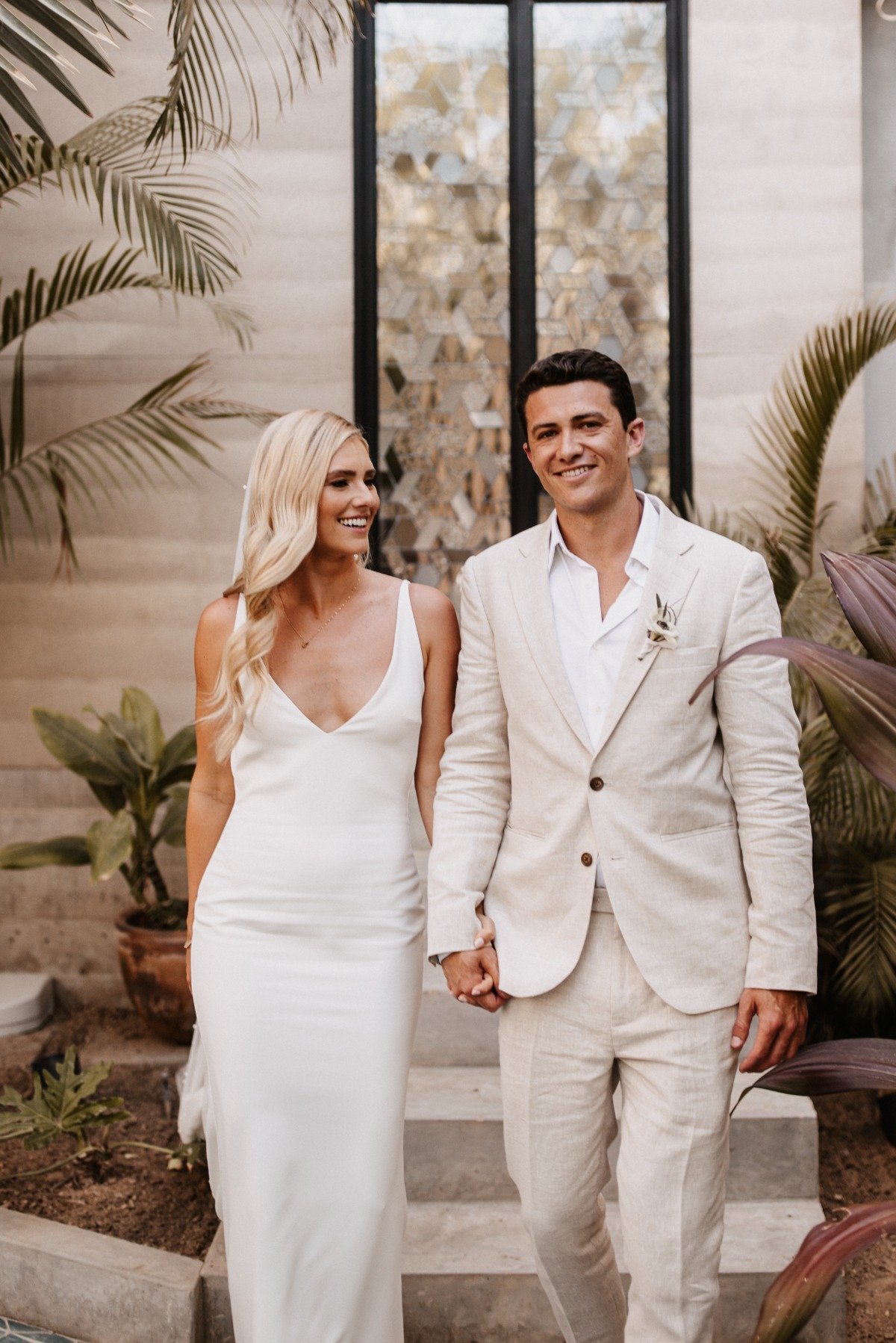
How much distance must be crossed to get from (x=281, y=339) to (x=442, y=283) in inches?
32.9

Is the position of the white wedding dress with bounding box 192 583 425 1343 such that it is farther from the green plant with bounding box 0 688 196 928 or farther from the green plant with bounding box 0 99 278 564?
the green plant with bounding box 0 99 278 564

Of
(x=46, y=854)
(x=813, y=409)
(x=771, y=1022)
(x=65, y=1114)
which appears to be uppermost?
(x=813, y=409)

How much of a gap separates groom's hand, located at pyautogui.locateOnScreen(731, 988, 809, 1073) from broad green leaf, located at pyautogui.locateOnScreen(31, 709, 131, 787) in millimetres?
3046

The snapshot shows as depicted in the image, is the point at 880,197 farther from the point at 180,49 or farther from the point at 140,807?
the point at 140,807

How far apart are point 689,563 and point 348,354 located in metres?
3.49

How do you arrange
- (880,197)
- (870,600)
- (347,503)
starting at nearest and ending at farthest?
(870,600), (347,503), (880,197)

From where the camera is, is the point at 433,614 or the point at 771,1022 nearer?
the point at 771,1022

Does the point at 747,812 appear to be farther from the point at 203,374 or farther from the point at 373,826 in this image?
the point at 203,374

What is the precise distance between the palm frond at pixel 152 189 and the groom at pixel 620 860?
2357mm

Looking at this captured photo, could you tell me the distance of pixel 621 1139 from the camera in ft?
7.93

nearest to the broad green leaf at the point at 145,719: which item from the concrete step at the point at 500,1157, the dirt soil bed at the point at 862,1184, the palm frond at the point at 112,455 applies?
the palm frond at the point at 112,455

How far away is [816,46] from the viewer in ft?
17.5

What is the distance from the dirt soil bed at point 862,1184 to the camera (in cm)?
324

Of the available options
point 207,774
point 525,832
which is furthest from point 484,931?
point 207,774
